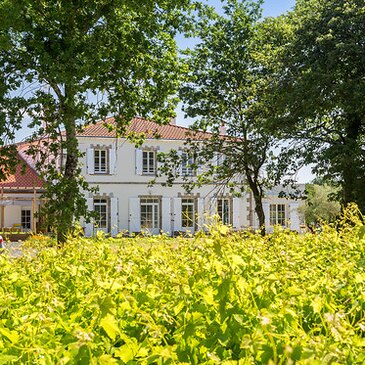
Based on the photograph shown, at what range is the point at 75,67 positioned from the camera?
15.0m

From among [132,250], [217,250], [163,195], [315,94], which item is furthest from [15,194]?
[217,250]

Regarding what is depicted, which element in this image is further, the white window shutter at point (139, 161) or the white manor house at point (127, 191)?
the white window shutter at point (139, 161)

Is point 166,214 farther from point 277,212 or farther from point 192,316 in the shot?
point 192,316

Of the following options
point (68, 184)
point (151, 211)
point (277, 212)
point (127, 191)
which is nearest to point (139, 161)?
point (127, 191)

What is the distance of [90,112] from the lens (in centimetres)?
1792

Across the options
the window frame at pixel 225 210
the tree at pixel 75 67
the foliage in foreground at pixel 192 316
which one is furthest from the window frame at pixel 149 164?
the foliage in foreground at pixel 192 316

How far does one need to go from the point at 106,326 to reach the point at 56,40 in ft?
48.6

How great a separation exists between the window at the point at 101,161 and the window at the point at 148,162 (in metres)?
2.61

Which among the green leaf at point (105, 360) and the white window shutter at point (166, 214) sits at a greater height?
the white window shutter at point (166, 214)

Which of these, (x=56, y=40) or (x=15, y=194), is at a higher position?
(x=56, y=40)

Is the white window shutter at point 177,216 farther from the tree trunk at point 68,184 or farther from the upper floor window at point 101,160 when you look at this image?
Result: the tree trunk at point 68,184

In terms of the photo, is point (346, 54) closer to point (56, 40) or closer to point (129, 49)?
point (129, 49)

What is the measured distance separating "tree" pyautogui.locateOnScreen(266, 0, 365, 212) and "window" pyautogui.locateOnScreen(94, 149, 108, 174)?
603 inches

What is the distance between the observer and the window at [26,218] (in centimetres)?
3762
